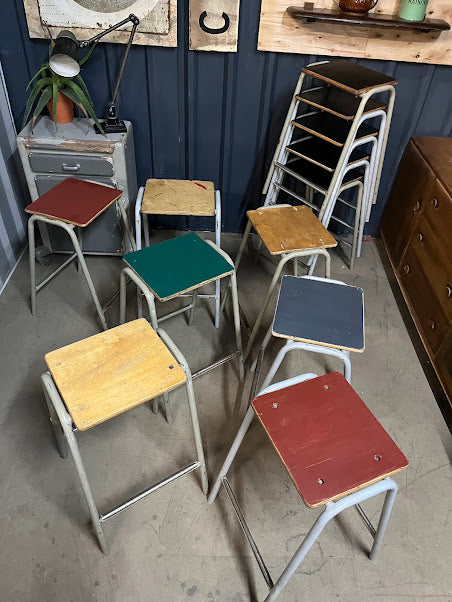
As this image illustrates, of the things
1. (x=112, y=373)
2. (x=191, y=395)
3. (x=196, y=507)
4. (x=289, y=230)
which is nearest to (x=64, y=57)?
(x=289, y=230)

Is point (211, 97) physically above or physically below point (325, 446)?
above

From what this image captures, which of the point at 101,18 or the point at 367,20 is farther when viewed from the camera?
the point at 101,18

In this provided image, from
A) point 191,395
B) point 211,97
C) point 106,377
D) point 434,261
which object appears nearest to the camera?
point 106,377

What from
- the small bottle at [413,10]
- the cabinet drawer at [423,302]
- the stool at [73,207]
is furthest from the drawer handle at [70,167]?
the cabinet drawer at [423,302]

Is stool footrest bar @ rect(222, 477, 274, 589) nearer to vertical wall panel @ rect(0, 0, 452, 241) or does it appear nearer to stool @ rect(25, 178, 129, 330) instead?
stool @ rect(25, 178, 129, 330)

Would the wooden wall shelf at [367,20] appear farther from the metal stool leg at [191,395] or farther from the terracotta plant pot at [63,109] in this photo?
the metal stool leg at [191,395]

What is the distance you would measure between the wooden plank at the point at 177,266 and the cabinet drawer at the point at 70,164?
81 cm

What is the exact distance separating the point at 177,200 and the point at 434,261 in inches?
51.1

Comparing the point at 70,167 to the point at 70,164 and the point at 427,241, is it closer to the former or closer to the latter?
the point at 70,164

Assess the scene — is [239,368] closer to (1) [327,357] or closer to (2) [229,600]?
(1) [327,357]

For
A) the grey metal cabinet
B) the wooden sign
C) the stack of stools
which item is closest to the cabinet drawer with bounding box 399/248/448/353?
the stack of stools

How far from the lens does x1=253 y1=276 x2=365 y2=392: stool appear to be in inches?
59.7

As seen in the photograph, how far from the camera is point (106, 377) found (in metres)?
1.30

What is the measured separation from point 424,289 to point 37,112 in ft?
7.17
